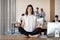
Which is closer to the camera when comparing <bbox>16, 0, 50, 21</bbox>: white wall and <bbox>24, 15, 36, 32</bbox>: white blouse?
<bbox>24, 15, 36, 32</bbox>: white blouse

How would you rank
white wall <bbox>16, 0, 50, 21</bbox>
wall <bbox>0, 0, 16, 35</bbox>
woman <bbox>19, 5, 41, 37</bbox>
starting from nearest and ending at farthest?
1. woman <bbox>19, 5, 41, 37</bbox>
2. wall <bbox>0, 0, 16, 35</bbox>
3. white wall <bbox>16, 0, 50, 21</bbox>

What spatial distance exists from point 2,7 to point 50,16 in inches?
129

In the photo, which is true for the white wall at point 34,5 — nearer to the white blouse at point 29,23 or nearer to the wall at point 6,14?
the wall at point 6,14

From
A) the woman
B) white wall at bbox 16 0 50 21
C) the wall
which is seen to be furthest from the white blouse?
white wall at bbox 16 0 50 21

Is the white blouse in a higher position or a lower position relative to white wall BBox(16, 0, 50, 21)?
lower

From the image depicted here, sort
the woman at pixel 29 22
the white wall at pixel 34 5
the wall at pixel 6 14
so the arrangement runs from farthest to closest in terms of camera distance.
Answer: the white wall at pixel 34 5 < the wall at pixel 6 14 < the woman at pixel 29 22

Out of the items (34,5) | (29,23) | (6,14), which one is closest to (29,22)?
(29,23)

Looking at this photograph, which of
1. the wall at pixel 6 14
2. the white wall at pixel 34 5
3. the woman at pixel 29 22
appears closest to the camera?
the woman at pixel 29 22

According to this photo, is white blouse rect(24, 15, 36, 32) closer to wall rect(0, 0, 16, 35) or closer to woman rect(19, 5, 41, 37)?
woman rect(19, 5, 41, 37)

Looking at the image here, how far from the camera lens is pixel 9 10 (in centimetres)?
865

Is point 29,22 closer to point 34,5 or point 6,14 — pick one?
point 6,14

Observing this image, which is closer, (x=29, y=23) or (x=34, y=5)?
(x=29, y=23)

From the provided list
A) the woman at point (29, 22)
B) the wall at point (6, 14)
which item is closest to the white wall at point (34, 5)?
the wall at point (6, 14)

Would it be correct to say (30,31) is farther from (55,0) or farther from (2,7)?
(55,0)
